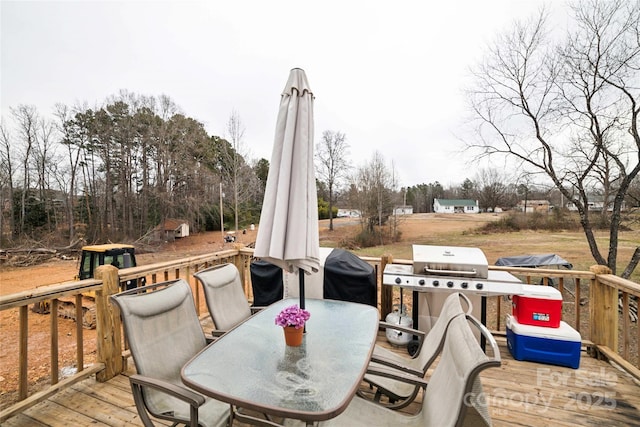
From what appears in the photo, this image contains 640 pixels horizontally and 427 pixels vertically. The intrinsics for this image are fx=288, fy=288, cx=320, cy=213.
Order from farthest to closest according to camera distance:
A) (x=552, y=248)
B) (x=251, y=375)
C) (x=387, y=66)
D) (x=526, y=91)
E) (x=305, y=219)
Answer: (x=552, y=248) → (x=526, y=91) → (x=387, y=66) → (x=305, y=219) → (x=251, y=375)

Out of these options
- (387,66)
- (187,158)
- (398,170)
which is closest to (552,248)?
(398,170)

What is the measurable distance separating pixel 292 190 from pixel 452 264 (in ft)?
6.47

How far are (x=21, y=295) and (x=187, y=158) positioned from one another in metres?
18.3

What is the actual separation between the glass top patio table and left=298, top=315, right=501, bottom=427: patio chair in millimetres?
269

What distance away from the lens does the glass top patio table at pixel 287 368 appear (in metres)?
1.23

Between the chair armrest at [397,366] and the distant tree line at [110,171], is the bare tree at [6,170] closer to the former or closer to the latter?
the distant tree line at [110,171]

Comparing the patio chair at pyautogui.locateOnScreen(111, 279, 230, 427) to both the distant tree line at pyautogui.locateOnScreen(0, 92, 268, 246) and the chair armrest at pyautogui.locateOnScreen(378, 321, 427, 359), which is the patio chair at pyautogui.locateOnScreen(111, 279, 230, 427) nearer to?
the chair armrest at pyautogui.locateOnScreen(378, 321, 427, 359)

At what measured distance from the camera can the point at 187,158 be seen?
18.6 metres

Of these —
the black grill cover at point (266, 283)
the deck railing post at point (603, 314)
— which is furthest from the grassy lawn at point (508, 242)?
the black grill cover at point (266, 283)

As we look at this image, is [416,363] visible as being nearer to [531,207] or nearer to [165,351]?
[165,351]

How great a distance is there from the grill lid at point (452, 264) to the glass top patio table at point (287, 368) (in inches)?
43.2

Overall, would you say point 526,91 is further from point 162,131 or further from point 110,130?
point 110,130

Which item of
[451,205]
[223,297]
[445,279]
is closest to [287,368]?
[223,297]

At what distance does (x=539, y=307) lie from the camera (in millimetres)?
2854
